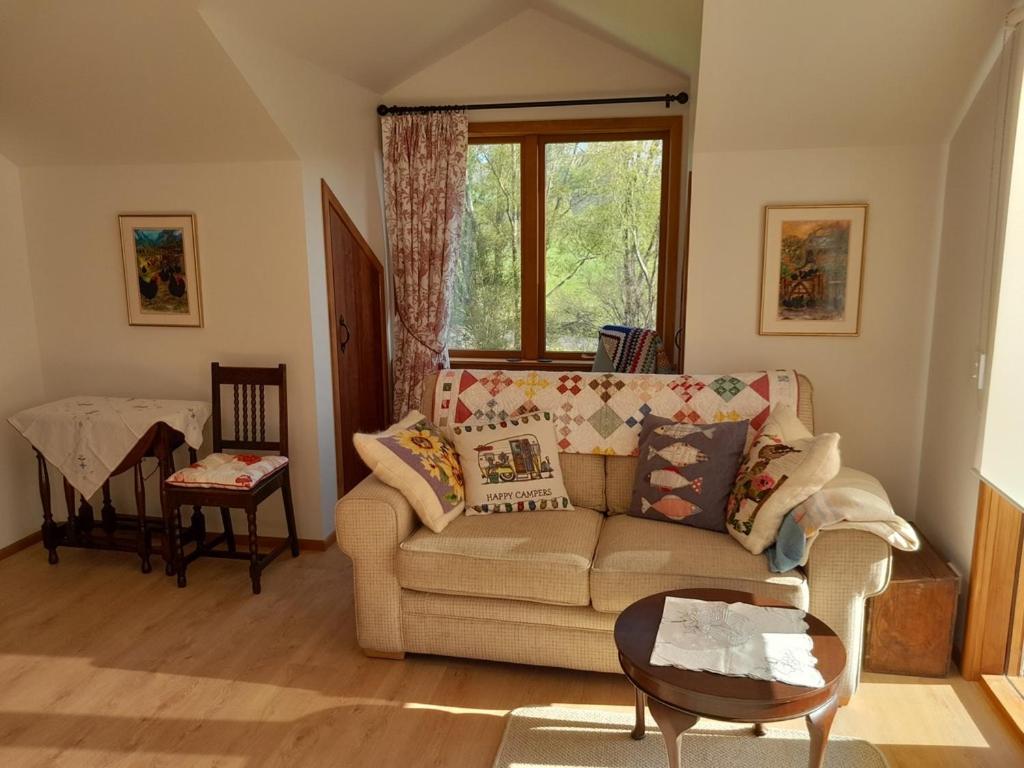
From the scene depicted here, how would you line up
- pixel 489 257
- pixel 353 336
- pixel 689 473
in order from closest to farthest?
1. pixel 689 473
2. pixel 353 336
3. pixel 489 257

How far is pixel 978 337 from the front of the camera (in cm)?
255

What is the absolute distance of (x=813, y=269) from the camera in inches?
128

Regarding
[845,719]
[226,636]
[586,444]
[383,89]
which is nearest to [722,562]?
[845,719]

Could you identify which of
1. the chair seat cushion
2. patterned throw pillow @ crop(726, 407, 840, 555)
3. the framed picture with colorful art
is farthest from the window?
patterned throw pillow @ crop(726, 407, 840, 555)

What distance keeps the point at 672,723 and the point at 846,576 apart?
34.8 inches

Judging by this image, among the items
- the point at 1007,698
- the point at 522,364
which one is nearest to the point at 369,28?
the point at 522,364

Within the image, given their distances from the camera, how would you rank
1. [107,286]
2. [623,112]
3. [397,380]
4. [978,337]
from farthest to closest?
[397,380] → [623,112] → [107,286] → [978,337]

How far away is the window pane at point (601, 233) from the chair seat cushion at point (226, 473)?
193cm

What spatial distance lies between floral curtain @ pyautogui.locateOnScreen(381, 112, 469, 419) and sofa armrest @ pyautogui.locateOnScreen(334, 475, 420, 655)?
1.76 meters

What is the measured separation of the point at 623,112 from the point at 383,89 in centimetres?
135

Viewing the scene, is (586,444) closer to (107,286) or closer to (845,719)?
(845,719)

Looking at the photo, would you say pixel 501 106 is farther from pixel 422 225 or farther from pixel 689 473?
pixel 689 473

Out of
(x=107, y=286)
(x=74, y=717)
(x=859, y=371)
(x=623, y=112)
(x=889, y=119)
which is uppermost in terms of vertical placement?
(x=623, y=112)

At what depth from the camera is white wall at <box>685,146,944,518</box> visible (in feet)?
10.3
